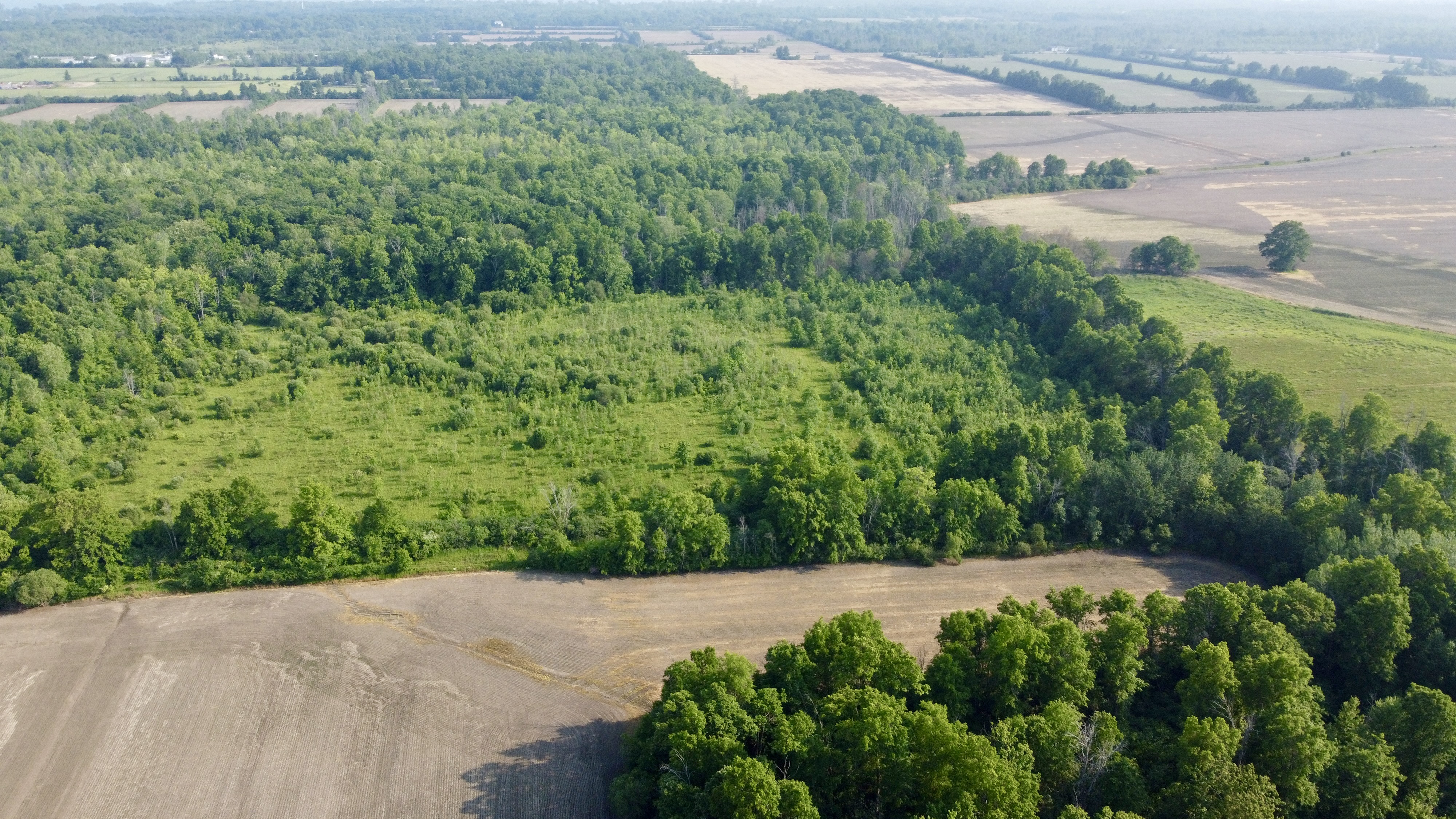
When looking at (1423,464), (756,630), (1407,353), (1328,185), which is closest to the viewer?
(756,630)

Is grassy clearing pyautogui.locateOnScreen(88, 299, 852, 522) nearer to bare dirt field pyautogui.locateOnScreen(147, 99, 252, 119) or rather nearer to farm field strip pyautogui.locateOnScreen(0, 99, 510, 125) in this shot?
farm field strip pyautogui.locateOnScreen(0, 99, 510, 125)

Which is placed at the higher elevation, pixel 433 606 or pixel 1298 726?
pixel 1298 726

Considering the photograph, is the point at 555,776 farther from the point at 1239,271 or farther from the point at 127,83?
the point at 127,83

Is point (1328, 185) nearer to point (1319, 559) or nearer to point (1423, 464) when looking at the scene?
point (1423, 464)

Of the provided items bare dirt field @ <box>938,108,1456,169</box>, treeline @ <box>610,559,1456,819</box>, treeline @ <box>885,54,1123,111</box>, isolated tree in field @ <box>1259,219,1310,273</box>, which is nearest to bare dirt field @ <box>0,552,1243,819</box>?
treeline @ <box>610,559,1456,819</box>

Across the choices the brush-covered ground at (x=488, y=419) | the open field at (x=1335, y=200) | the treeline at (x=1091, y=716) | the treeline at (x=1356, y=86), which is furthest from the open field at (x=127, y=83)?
the treeline at (x=1356, y=86)

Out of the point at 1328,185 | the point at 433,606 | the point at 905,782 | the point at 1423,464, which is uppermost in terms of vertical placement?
the point at 1328,185

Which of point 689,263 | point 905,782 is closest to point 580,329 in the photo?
point 689,263
